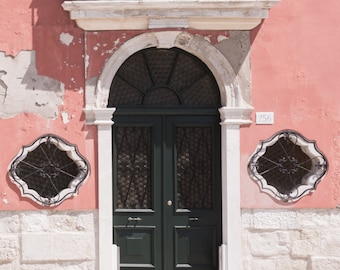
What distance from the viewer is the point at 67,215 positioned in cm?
723

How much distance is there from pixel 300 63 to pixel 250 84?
24.5 inches

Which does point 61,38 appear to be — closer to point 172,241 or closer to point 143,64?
point 143,64

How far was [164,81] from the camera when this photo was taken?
24.7ft

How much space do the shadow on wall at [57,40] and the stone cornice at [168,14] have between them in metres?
0.20

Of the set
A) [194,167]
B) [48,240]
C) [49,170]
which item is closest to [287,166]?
[194,167]

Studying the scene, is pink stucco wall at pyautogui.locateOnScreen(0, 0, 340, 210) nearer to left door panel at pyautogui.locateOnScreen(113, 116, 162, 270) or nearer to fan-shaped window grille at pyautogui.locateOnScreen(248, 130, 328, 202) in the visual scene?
fan-shaped window grille at pyautogui.locateOnScreen(248, 130, 328, 202)

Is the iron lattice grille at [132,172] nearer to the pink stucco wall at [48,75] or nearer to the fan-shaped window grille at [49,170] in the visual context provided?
the pink stucco wall at [48,75]

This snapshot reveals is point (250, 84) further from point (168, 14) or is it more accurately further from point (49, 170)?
point (49, 170)

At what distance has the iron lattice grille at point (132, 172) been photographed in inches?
295

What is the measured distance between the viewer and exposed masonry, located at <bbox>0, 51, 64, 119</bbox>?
23.7 ft

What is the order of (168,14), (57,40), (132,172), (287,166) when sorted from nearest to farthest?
1. (168,14)
2. (57,40)
3. (287,166)
4. (132,172)

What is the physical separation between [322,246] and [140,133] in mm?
2468

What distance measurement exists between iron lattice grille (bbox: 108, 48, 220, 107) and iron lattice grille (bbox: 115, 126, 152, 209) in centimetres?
38

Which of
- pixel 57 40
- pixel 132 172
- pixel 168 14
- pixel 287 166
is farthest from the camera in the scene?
pixel 132 172
